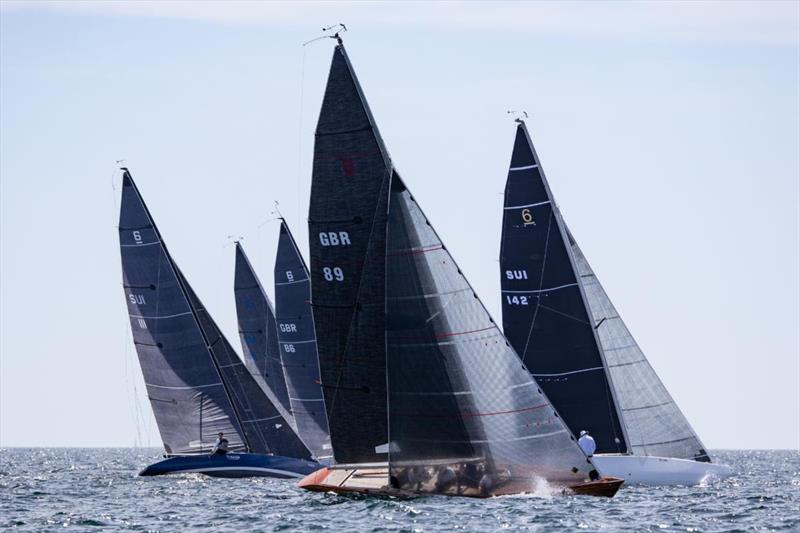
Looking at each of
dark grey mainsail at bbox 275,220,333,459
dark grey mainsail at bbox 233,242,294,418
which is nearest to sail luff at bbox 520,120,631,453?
dark grey mainsail at bbox 275,220,333,459

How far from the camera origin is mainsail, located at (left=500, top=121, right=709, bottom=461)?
48125mm

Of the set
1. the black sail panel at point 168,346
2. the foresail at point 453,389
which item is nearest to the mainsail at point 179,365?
the black sail panel at point 168,346

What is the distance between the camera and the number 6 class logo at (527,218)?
48.4 m

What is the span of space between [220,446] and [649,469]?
15792 millimetres

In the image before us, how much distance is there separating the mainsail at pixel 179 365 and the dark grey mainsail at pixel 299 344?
281 cm

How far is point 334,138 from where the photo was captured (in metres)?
36.4

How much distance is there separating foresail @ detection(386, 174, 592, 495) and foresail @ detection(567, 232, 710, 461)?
47.4 ft

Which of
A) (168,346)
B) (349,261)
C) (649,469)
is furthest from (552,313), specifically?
(168,346)

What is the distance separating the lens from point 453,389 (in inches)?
1375

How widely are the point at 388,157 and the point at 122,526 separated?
1027cm

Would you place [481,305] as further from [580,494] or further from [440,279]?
[580,494]

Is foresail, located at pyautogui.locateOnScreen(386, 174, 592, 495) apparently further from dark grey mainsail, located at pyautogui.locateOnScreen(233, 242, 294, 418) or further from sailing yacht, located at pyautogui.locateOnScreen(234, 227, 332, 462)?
dark grey mainsail, located at pyautogui.locateOnScreen(233, 242, 294, 418)

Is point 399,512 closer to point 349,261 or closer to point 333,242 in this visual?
point 349,261

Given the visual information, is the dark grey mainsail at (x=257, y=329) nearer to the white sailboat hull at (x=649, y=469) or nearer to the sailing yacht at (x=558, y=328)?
the sailing yacht at (x=558, y=328)
